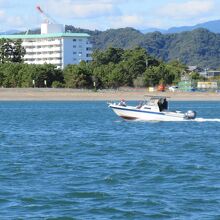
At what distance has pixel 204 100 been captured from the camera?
15788 centimetres

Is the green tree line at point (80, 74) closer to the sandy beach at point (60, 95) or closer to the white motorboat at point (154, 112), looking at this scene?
the sandy beach at point (60, 95)

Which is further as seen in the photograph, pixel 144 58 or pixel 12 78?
pixel 144 58

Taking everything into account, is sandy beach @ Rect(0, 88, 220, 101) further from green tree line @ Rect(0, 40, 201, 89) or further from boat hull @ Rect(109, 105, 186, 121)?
boat hull @ Rect(109, 105, 186, 121)

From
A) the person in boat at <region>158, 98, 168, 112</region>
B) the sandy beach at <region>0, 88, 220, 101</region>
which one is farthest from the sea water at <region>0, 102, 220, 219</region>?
the sandy beach at <region>0, 88, 220, 101</region>

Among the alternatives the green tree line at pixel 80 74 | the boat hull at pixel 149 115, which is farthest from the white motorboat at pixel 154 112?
the green tree line at pixel 80 74

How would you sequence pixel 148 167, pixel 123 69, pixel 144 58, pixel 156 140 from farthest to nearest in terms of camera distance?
pixel 144 58 → pixel 123 69 → pixel 156 140 → pixel 148 167

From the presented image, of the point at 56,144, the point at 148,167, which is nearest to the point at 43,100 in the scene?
the point at 56,144

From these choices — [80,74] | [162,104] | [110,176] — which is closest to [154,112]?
[162,104]

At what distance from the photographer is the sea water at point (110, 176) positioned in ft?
81.9

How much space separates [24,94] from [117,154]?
348 feet

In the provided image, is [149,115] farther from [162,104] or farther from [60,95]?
[60,95]

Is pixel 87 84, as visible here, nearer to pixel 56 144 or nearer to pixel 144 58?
pixel 144 58

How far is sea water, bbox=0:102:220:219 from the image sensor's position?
982 inches

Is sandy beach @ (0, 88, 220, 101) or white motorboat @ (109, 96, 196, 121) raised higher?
white motorboat @ (109, 96, 196, 121)
